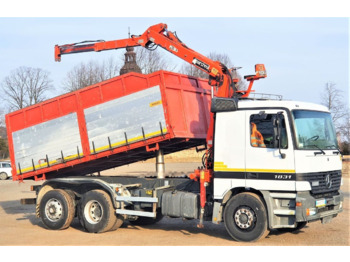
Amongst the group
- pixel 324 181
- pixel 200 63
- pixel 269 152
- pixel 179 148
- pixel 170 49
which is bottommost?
pixel 324 181

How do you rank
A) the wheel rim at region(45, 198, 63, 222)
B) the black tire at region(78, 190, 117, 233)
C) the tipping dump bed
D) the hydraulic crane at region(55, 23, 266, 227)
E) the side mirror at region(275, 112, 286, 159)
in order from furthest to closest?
the wheel rim at region(45, 198, 63, 222), the black tire at region(78, 190, 117, 233), the tipping dump bed, the hydraulic crane at region(55, 23, 266, 227), the side mirror at region(275, 112, 286, 159)

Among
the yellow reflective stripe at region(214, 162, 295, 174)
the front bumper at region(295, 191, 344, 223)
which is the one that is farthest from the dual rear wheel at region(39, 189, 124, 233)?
the front bumper at region(295, 191, 344, 223)

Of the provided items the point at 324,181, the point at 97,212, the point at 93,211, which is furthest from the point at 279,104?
the point at 93,211

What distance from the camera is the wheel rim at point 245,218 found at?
9.41m

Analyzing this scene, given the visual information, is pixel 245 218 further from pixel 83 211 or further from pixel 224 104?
pixel 83 211

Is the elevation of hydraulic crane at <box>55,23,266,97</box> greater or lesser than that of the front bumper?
greater

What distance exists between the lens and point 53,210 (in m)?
12.0

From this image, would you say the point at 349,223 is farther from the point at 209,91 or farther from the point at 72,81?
the point at 72,81

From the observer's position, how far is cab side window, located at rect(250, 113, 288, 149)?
9117 mm

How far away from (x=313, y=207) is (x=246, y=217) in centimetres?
132

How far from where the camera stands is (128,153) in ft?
38.6

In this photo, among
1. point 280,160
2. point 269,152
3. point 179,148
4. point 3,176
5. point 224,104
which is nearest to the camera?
point 280,160

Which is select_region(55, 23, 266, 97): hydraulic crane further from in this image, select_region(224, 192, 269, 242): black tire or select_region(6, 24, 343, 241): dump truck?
select_region(224, 192, 269, 242): black tire

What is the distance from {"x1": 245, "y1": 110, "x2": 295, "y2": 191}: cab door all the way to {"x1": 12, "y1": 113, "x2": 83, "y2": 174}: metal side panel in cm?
457
